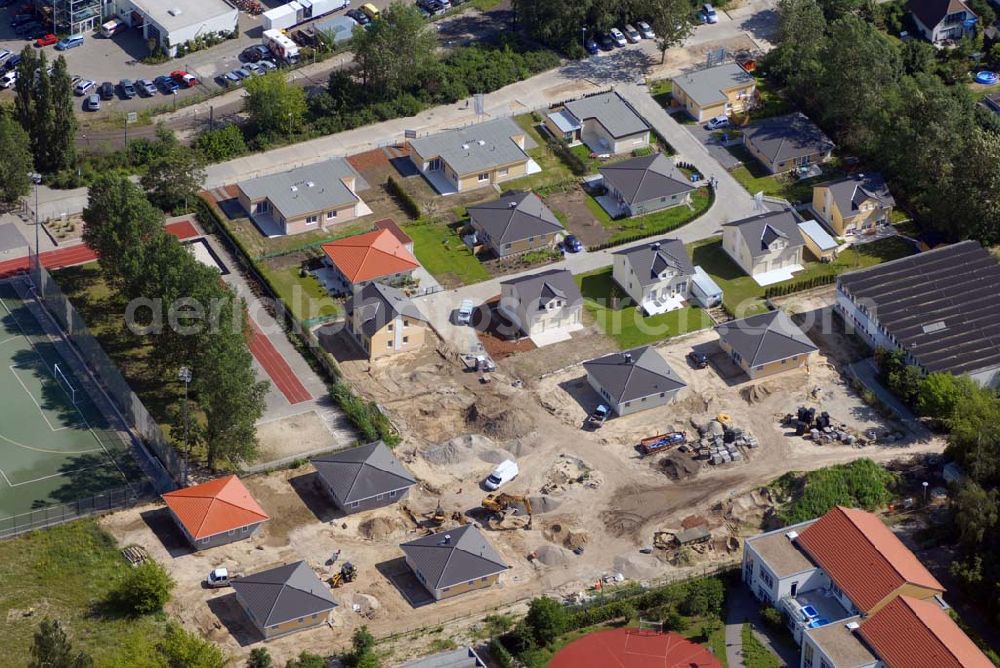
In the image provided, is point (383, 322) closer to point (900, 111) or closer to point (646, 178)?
point (646, 178)

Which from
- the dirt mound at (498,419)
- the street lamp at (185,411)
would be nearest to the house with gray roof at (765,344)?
the dirt mound at (498,419)

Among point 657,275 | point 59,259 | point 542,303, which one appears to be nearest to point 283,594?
point 542,303

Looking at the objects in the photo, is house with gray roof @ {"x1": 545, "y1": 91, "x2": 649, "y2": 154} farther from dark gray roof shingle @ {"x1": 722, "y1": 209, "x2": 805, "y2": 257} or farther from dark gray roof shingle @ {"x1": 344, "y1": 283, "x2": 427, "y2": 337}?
dark gray roof shingle @ {"x1": 344, "y1": 283, "x2": 427, "y2": 337}

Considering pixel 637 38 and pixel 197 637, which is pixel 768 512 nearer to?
pixel 197 637

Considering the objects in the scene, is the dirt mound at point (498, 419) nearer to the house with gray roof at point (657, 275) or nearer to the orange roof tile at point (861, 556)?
the house with gray roof at point (657, 275)

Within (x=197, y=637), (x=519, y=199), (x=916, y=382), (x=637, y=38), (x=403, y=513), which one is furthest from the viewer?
(x=637, y=38)

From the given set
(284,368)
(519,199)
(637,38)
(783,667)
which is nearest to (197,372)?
(284,368)

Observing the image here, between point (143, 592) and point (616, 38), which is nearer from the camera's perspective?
point (143, 592)
